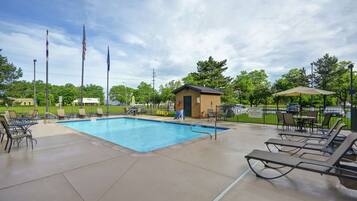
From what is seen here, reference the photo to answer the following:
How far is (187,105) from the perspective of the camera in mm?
14336

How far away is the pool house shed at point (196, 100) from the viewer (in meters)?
13.4

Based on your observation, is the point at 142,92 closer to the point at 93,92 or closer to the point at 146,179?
the point at 93,92

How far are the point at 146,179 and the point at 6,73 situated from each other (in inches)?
929

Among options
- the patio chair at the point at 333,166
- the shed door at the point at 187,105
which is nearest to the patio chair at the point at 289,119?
the patio chair at the point at 333,166

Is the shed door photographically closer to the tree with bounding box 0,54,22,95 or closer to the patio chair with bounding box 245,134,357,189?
the patio chair with bounding box 245,134,357,189

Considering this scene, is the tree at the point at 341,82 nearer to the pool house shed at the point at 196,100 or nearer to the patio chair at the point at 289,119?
the pool house shed at the point at 196,100

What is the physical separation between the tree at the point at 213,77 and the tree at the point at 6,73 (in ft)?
72.5

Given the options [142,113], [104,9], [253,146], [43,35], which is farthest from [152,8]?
[142,113]

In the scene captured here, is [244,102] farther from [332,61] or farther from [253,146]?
[253,146]

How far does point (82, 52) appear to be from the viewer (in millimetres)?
14742

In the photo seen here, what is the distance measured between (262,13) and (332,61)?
2567cm

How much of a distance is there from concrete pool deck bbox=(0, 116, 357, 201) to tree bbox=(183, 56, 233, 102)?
69.6 ft

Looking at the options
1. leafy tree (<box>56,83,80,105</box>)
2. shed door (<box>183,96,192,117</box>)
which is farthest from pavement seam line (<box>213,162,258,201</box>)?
leafy tree (<box>56,83,80,105</box>)

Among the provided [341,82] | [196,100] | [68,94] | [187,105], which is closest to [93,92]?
[68,94]
